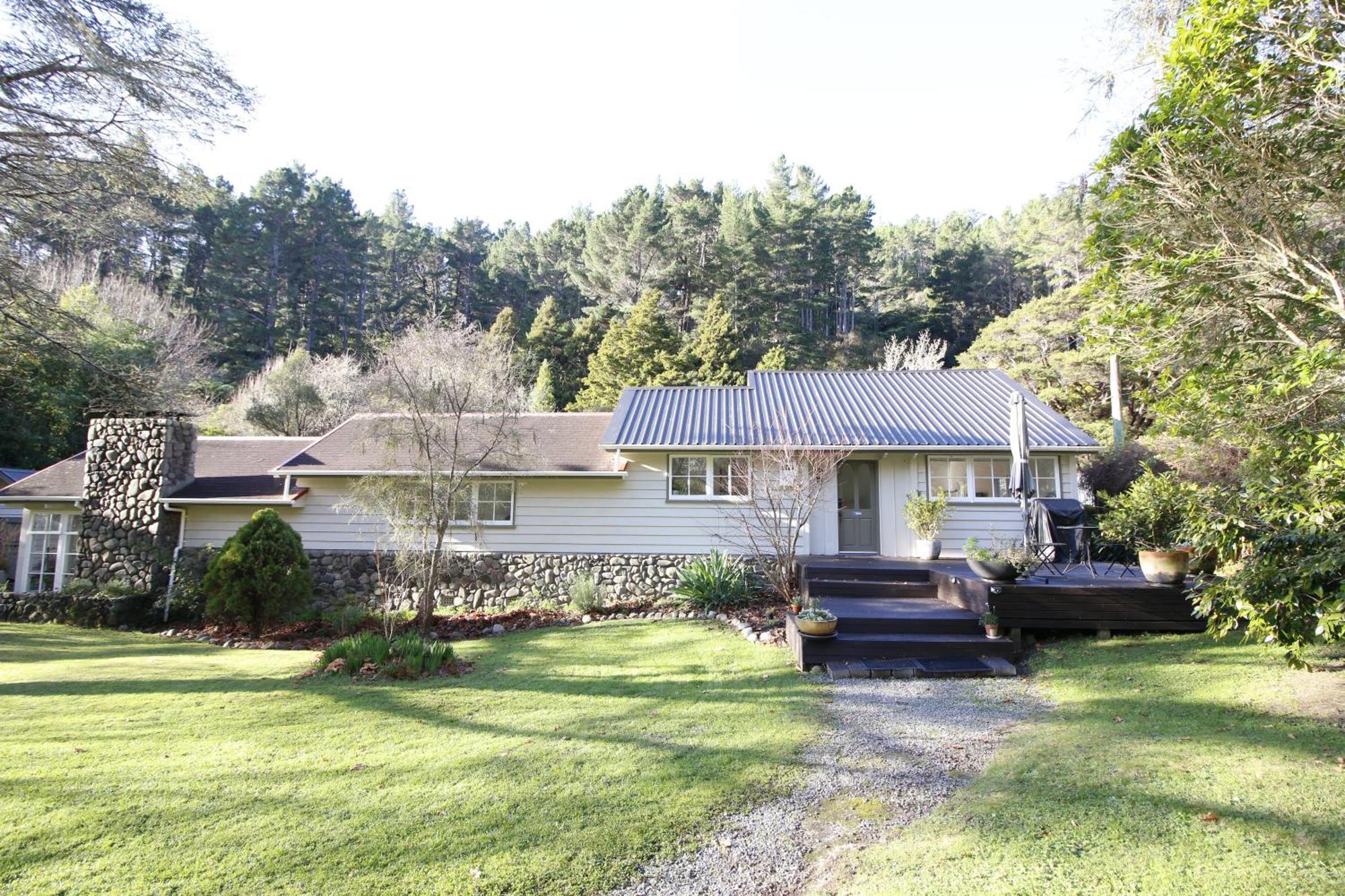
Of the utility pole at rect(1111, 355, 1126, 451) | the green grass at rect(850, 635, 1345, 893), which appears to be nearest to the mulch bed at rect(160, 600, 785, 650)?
the green grass at rect(850, 635, 1345, 893)

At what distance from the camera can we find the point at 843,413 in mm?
13781

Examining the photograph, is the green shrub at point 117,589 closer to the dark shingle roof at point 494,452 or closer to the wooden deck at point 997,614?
the dark shingle roof at point 494,452

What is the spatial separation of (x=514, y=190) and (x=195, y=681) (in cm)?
1477

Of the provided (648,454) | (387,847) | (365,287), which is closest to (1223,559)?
(387,847)

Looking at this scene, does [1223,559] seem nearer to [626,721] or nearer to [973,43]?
[626,721]

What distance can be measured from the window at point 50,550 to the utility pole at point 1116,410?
2584 cm

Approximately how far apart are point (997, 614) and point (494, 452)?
8012mm

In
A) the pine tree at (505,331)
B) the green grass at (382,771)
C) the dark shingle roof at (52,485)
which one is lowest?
the green grass at (382,771)

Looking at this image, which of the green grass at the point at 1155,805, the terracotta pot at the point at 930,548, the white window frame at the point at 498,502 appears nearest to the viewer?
the green grass at the point at 1155,805

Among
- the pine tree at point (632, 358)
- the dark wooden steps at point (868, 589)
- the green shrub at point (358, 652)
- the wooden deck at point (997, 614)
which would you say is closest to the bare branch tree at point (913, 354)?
the pine tree at point (632, 358)

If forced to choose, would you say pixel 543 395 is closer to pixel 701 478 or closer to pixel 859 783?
pixel 701 478

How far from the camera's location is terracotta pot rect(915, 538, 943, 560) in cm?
1165

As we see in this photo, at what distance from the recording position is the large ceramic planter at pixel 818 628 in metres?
7.06

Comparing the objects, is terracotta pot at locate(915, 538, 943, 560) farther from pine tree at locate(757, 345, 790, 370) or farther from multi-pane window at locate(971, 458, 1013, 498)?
pine tree at locate(757, 345, 790, 370)
